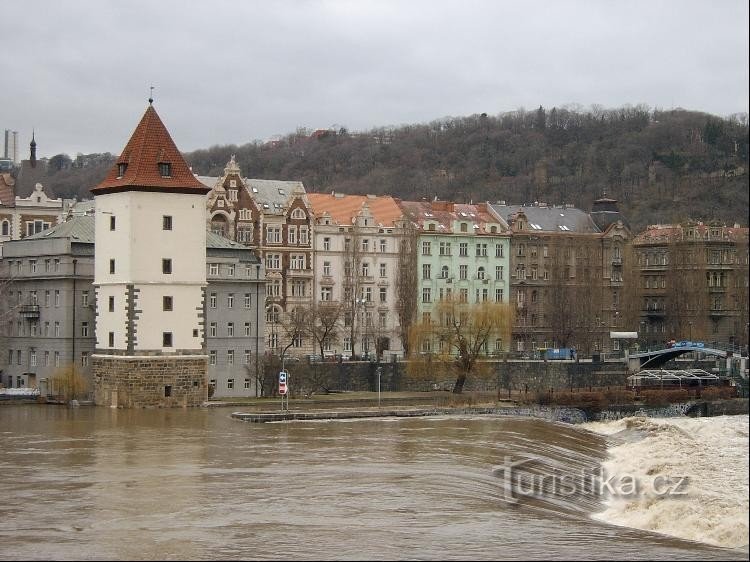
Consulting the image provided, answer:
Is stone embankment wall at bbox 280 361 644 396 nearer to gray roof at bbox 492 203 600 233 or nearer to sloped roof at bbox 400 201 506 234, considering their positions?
sloped roof at bbox 400 201 506 234

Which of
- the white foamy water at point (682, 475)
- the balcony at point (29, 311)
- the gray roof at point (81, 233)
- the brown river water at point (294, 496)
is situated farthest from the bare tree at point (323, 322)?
the brown river water at point (294, 496)

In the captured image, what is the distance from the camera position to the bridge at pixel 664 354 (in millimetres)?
85375

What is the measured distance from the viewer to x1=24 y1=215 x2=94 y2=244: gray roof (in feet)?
225

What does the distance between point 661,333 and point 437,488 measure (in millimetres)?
67229

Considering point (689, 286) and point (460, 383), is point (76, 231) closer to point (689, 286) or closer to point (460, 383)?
point (460, 383)

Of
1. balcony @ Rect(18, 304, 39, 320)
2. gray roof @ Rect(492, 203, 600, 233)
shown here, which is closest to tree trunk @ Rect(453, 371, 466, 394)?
balcony @ Rect(18, 304, 39, 320)

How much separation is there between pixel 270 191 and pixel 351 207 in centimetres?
648

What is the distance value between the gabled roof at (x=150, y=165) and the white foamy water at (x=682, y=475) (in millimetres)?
21186

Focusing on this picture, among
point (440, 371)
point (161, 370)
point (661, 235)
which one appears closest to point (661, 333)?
point (661, 235)

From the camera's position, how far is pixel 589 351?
95812 millimetres

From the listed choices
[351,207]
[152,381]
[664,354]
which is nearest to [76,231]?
[152,381]

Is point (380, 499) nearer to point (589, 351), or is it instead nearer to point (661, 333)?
point (589, 351)

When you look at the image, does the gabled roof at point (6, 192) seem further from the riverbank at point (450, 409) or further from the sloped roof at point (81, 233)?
the riverbank at point (450, 409)

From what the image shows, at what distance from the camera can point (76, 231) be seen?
69.4 m
